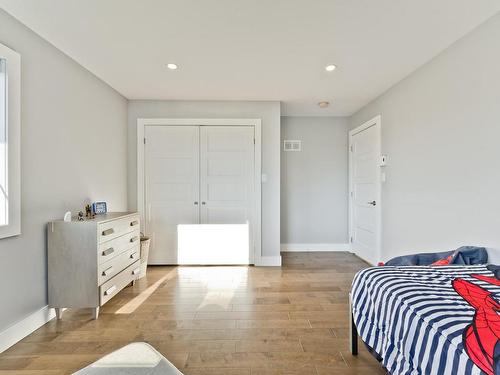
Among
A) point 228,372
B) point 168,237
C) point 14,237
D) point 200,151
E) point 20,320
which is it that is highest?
point 200,151

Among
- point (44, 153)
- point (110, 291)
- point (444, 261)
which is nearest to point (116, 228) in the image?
point (110, 291)

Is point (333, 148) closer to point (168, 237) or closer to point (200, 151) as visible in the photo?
point (200, 151)

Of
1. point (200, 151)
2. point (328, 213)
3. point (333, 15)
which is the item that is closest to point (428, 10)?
point (333, 15)

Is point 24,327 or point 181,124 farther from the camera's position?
point 181,124

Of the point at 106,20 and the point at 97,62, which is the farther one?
the point at 97,62

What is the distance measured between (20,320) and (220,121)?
293 centimetres

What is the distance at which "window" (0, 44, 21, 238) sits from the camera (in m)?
1.85

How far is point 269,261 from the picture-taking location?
3789mm

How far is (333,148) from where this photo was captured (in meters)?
4.56

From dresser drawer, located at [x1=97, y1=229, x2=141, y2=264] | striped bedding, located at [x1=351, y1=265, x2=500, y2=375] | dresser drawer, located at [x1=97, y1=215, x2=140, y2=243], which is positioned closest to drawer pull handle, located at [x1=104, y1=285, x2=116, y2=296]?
dresser drawer, located at [x1=97, y1=229, x2=141, y2=264]

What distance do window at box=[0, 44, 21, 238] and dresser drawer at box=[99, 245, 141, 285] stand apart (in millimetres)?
695

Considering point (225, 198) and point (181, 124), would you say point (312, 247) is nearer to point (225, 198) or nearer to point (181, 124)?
point (225, 198)

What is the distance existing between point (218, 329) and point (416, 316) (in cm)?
148

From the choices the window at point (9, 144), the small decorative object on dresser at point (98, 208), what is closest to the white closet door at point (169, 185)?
the small decorative object on dresser at point (98, 208)
